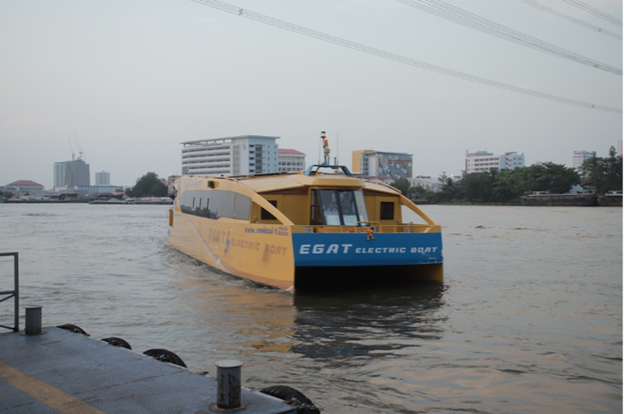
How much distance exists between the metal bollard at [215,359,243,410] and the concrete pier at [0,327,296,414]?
7 cm

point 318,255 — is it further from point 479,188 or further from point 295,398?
point 479,188

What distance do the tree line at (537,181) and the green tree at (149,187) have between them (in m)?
86.5

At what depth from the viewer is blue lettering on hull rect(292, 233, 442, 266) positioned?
10.7 m

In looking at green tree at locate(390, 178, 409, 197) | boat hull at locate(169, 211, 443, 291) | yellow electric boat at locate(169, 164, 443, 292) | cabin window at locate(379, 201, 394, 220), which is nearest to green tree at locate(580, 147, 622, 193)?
green tree at locate(390, 178, 409, 197)

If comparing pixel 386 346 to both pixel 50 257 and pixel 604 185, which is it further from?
pixel 604 185

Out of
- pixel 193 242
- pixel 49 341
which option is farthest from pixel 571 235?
pixel 49 341

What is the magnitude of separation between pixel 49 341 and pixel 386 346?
14.4ft

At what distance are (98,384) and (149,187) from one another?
6381 inches

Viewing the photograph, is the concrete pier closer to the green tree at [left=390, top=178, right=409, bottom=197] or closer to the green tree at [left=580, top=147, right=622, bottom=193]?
the green tree at [left=580, top=147, right=622, bottom=193]

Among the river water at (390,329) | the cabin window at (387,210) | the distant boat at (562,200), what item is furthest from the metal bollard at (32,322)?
the distant boat at (562,200)

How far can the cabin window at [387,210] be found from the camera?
1446 centimetres

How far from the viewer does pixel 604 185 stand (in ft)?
293

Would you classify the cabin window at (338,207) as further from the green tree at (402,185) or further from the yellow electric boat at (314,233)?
the green tree at (402,185)

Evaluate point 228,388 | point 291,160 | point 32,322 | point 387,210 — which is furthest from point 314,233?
point 291,160
